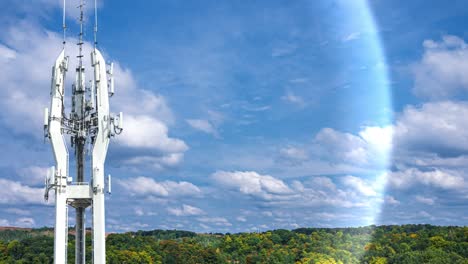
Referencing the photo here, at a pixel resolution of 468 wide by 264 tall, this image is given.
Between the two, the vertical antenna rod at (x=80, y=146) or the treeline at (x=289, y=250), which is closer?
the vertical antenna rod at (x=80, y=146)

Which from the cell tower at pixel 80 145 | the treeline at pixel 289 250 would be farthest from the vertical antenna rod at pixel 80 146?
the treeline at pixel 289 250

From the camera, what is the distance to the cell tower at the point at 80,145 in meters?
31.7

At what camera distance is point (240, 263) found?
124 m

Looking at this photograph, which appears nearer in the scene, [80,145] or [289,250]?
[80,145]

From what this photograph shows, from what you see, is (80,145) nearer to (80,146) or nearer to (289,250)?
(80,146)

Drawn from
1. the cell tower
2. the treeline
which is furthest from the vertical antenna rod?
the treeline

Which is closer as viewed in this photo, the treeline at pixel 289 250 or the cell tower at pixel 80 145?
the cell tower at pixel 80 145

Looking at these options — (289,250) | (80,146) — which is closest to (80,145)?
(80,146)

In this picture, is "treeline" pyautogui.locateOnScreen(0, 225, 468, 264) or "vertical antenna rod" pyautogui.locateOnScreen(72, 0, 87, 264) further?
"treeline" pyautogui.locateOnScreen(0, 225, 468, 264)

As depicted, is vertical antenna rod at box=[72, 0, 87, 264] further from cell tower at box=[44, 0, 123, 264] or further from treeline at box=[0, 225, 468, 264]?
treeline at box=[0, 225, 468, 264]

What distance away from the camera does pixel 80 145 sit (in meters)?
34.2

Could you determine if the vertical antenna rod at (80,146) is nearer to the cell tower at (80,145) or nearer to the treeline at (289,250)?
the cell tower at (80,145)

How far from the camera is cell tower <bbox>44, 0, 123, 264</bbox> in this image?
31734 millimetres

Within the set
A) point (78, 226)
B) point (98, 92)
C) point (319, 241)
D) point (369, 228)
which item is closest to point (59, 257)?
point (78, 226)
